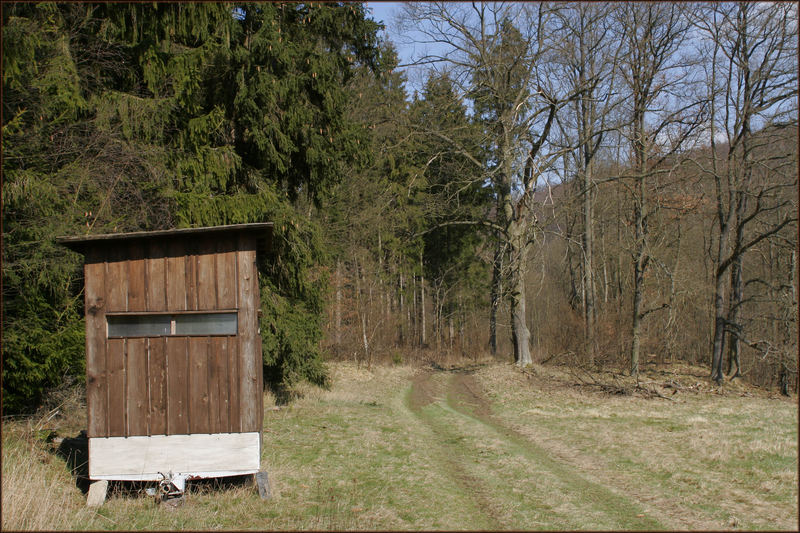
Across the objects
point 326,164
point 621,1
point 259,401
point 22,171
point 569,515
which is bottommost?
point 569,515

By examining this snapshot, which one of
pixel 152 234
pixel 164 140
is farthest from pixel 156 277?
pixel 164 140

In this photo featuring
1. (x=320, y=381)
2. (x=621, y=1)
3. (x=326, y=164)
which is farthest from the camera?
(x=621, y=1)

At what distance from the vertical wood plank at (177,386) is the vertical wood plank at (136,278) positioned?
0.63 metres

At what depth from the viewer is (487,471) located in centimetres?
888

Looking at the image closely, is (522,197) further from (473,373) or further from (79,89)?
(79,89)

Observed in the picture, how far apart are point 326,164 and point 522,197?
10.0 m

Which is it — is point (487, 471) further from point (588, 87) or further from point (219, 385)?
point (588, 87)

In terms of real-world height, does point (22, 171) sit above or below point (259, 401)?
above

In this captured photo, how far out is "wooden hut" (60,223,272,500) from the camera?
7.20 m

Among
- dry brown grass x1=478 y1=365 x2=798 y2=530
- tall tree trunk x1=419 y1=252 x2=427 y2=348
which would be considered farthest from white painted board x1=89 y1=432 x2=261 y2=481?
tall tree trunk x1=419 y1=252 x2=427 y2=348

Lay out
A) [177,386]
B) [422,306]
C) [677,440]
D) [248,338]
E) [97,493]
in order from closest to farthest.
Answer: [97,493], [177,386], [248,338], [677,440], [422,306]

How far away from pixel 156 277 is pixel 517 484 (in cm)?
577

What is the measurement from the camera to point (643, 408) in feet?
46.7

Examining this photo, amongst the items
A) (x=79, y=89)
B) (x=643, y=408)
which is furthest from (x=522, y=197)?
(x=79, y=89)
